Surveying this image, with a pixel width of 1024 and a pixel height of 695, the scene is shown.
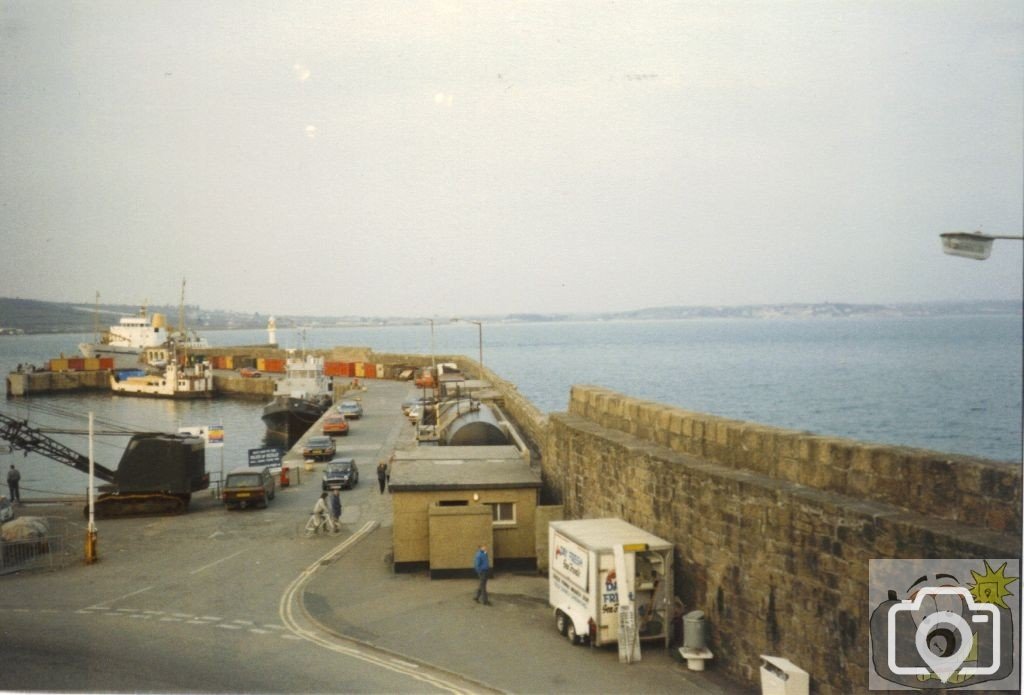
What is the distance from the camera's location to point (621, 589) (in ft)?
40.0

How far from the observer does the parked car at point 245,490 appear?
2520 cm

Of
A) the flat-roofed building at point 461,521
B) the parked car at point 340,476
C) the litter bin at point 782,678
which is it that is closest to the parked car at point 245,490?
the parked car at point 340,476

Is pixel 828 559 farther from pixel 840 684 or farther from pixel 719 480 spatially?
pixel 719 480

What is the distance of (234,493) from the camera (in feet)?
82.7

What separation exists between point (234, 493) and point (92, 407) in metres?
63.0

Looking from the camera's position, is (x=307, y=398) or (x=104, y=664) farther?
(x=307, y=398)

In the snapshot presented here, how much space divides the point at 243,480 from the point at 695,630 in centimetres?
1757

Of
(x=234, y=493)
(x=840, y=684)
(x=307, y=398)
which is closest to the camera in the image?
A: (x=840, y=684)

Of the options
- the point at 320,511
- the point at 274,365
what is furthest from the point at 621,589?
the point at 274,365

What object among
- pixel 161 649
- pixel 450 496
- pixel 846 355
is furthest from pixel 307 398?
pixel 846 355

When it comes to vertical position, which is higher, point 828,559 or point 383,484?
point 828,559

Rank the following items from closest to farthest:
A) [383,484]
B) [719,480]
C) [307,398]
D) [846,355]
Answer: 1. [719,480]
2. [383,484]
3. [307,398]
4. [846,355]

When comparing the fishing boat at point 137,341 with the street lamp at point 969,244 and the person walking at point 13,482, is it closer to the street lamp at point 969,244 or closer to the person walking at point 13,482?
the person walking at point 13,482

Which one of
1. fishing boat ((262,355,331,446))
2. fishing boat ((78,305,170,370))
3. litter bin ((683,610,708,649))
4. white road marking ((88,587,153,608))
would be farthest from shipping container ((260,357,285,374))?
litter bin ((683,610,708,649))
